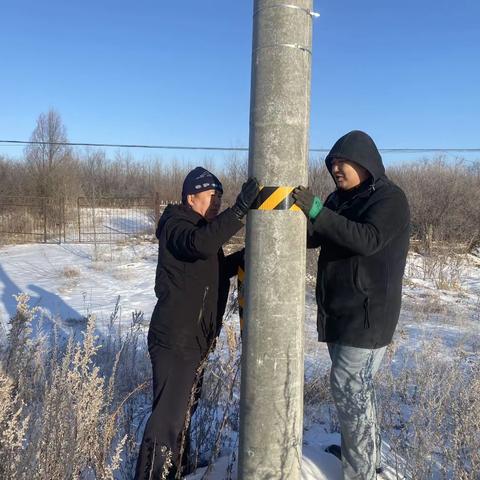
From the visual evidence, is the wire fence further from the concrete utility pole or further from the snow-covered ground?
the concrete utility pole

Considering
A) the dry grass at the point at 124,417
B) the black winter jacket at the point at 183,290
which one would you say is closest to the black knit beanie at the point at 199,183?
the black winter jacket at the point at 183,290

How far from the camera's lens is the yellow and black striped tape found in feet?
6.40

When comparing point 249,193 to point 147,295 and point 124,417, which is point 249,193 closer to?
point 124,417

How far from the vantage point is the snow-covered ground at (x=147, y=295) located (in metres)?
3.93

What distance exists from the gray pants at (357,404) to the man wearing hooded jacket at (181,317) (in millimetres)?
780

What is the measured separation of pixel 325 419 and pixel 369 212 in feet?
7.44

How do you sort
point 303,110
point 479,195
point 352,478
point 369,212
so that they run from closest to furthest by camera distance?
point 303,110 → point 369,212 → point 352,478 → point 479,195

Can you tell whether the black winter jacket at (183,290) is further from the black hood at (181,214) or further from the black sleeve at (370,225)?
the black sleeve at (370,225)

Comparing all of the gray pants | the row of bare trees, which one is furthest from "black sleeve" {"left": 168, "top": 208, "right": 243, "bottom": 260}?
the row of bare trees

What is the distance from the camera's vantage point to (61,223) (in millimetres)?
21578

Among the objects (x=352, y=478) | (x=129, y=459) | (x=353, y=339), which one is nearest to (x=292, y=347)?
(x=353, y=339)

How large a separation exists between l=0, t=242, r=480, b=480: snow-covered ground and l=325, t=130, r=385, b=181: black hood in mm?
1867

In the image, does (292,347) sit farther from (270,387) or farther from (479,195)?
(479,195)

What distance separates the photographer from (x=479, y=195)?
62.9ft
